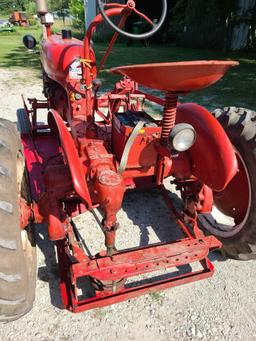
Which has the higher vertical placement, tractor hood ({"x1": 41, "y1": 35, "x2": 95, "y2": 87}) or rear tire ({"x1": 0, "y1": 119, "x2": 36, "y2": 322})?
tractor hood ({"x1": 41, "y1": 35, "x2": 95, "y2": 87})

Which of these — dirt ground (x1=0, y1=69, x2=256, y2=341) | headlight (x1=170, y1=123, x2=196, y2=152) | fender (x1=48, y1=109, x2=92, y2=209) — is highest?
headlight (x1=170, y1=123, x2=196, y2=152)

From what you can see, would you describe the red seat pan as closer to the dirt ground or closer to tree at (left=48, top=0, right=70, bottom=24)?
the dirt ground

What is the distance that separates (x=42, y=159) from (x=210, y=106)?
4191 millimetres

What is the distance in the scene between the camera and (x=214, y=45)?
598 inches

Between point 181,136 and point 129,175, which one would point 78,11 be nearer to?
point 129,175

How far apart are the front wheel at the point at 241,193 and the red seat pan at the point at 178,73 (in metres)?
0.79

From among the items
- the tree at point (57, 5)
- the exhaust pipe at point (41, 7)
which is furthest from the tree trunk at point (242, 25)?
the tree at point (57, 5)

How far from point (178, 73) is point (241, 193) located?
133 cm

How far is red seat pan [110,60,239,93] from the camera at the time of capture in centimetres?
147

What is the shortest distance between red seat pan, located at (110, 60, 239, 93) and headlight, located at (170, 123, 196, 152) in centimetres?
21

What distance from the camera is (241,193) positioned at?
247cm

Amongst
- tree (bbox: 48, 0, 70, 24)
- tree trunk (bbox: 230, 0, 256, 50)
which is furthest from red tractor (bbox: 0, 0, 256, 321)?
tree (bbox: 48, 0, 70, 24)

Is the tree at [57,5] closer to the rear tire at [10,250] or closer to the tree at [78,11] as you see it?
the tree at [78,11]

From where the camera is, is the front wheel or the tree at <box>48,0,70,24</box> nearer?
the front wheel
